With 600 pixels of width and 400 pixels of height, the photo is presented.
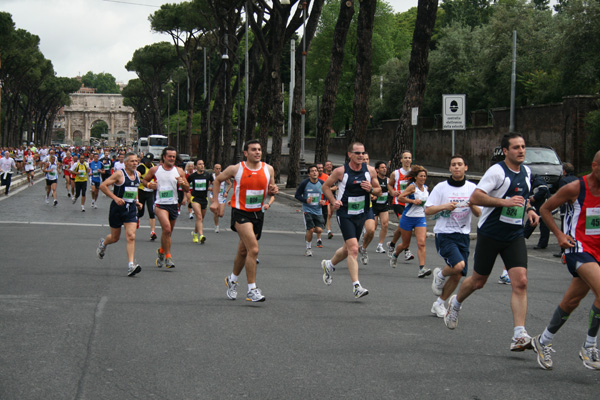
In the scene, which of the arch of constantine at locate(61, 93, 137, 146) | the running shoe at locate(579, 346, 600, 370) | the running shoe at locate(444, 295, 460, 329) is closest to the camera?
the running shoe at locate(579, 346, 600, 370)

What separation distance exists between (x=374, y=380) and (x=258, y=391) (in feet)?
2.78

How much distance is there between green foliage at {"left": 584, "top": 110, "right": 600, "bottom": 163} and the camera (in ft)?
101

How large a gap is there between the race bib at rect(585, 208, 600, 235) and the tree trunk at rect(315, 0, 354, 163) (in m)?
21.9

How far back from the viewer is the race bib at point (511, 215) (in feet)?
22.2

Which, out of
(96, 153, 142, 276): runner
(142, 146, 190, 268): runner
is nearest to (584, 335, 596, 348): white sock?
(96, 153, 142, 276): runner

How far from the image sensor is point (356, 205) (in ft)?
31.7

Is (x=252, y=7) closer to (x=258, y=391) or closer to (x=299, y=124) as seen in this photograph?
(x=299, y=124)

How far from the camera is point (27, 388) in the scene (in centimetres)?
538

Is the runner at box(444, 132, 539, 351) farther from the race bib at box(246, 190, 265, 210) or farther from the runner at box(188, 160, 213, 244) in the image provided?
the runner at box(188, 160, 213, 244)

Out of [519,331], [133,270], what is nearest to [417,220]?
[133,270]

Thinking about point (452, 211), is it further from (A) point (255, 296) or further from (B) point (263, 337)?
(B) point (263, 337)

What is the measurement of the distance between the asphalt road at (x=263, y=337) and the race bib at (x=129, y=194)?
103cm

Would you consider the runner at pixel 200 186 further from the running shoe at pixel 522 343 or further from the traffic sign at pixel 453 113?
the running shoe at pixel 522 343

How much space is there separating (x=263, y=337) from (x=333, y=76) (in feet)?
72.1
